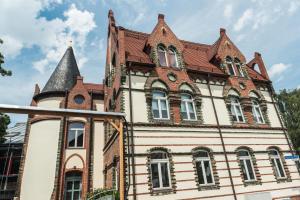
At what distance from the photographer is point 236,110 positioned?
16.8m

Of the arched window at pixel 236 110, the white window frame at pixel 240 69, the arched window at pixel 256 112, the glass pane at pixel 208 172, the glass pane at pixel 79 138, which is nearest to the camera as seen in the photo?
the glass pane at pixel 208 172

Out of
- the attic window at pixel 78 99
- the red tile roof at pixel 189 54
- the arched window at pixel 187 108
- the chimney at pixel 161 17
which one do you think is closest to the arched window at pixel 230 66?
the red tile roof at pixel 189 54

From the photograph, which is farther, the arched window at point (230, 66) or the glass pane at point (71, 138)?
the arched window at point (230, 66)

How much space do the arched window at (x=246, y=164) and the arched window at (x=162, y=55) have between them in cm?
802

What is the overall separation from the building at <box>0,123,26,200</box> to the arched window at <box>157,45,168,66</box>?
719 inches

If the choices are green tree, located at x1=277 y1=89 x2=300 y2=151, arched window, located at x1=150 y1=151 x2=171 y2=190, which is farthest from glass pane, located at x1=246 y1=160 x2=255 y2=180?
green tree, located at x1=277 y1=89 x2=300 y2=151

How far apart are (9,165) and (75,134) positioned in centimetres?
923

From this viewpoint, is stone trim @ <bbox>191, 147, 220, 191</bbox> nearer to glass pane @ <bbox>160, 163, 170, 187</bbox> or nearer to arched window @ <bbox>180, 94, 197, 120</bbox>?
glass pane @ <bbox>160, 163, 170, 187</bbox>

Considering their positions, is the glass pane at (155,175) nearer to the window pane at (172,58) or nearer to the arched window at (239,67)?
the window pane at (172,58)

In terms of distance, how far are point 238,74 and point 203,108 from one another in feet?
18.1

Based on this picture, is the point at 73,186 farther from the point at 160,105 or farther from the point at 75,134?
the point at 160,105

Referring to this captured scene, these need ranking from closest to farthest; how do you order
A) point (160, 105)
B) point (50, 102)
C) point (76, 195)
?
point (160, 105) → point (76, 195) → point (50, 102)

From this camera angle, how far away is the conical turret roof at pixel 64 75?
19.8 meters

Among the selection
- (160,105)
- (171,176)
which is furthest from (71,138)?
(171,176)
